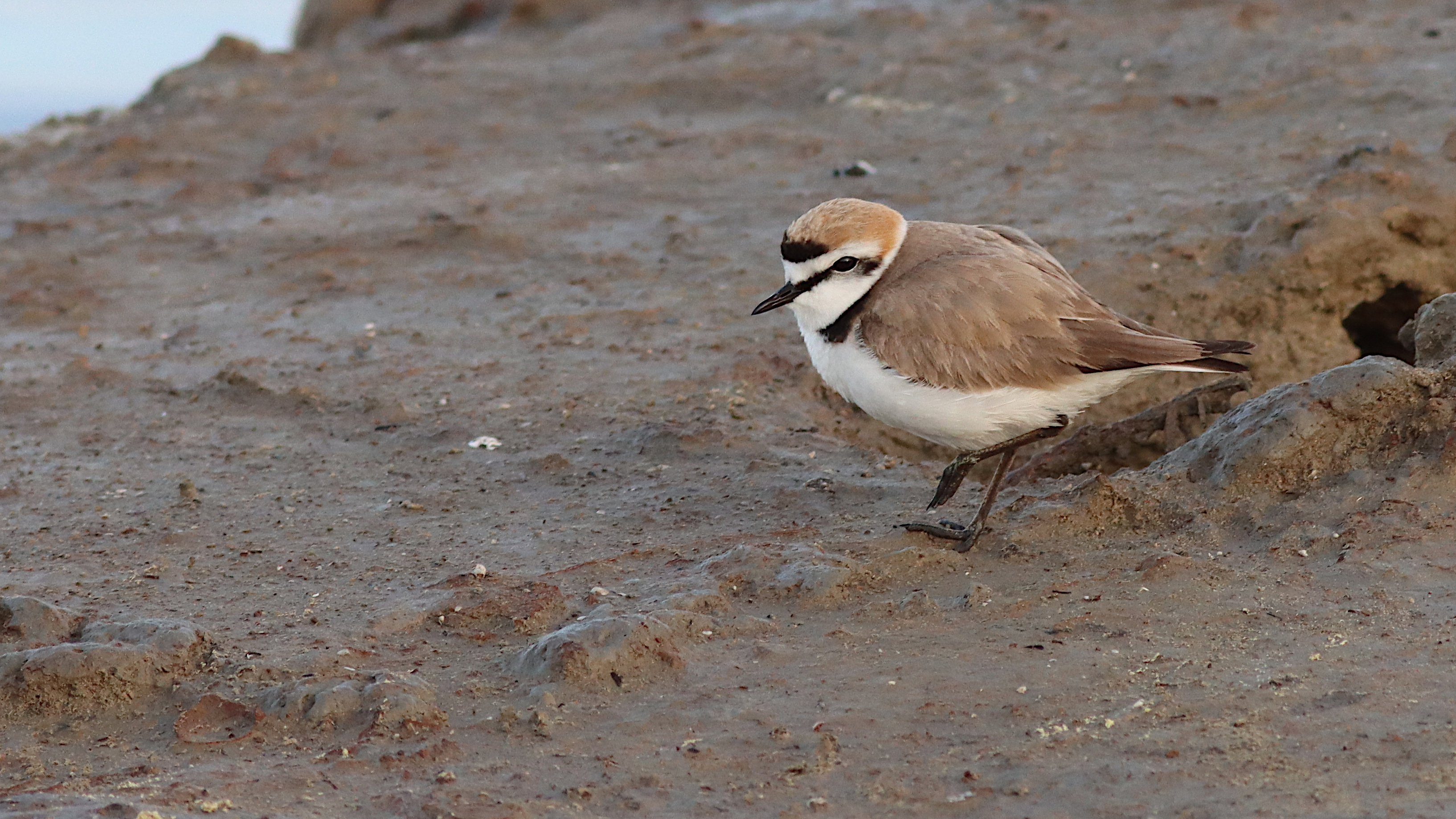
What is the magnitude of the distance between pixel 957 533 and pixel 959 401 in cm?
44

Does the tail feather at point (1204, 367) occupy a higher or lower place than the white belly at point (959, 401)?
higher

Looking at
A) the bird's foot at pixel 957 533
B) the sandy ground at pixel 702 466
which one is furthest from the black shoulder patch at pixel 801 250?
the bird's foot at pixel 957 533

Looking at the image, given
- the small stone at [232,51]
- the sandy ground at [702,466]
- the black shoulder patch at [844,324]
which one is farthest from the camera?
the small stone at [232,51]

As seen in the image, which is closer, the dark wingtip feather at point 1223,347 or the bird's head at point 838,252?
the dark wingtip feather at point 1223,347

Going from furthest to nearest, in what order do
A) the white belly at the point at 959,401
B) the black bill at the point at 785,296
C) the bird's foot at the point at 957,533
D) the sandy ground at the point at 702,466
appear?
the black bill at the point at 785,296, the white belly at the point at 959,401, the bird's foot at the point at 957,533, the sandy ground at the point at 702,466

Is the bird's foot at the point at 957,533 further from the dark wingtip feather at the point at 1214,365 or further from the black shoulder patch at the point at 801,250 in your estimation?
the black shoulder patch at the point at 801,250

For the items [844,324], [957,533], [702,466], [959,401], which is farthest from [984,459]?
[702,466]

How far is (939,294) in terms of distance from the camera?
15.0ft

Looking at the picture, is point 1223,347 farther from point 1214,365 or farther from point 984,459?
point 984,459

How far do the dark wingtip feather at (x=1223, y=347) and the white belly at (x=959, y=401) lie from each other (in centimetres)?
21

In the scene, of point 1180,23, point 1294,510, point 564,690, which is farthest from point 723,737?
point 1180,23

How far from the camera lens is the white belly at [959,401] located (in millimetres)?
4535

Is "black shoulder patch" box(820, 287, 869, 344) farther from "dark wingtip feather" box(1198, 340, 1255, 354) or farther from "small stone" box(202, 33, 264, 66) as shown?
"small stone" box(202, 33, 264, 66)

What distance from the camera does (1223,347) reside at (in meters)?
→ 4.38
